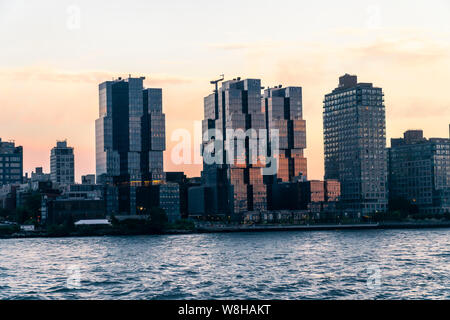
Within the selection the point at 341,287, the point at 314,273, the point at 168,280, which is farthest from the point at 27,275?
the point at 341,287

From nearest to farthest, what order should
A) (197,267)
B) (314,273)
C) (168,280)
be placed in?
(168,280), (314,273), (197,267)

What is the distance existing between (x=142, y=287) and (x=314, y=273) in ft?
58.7

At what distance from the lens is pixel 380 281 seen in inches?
2132
